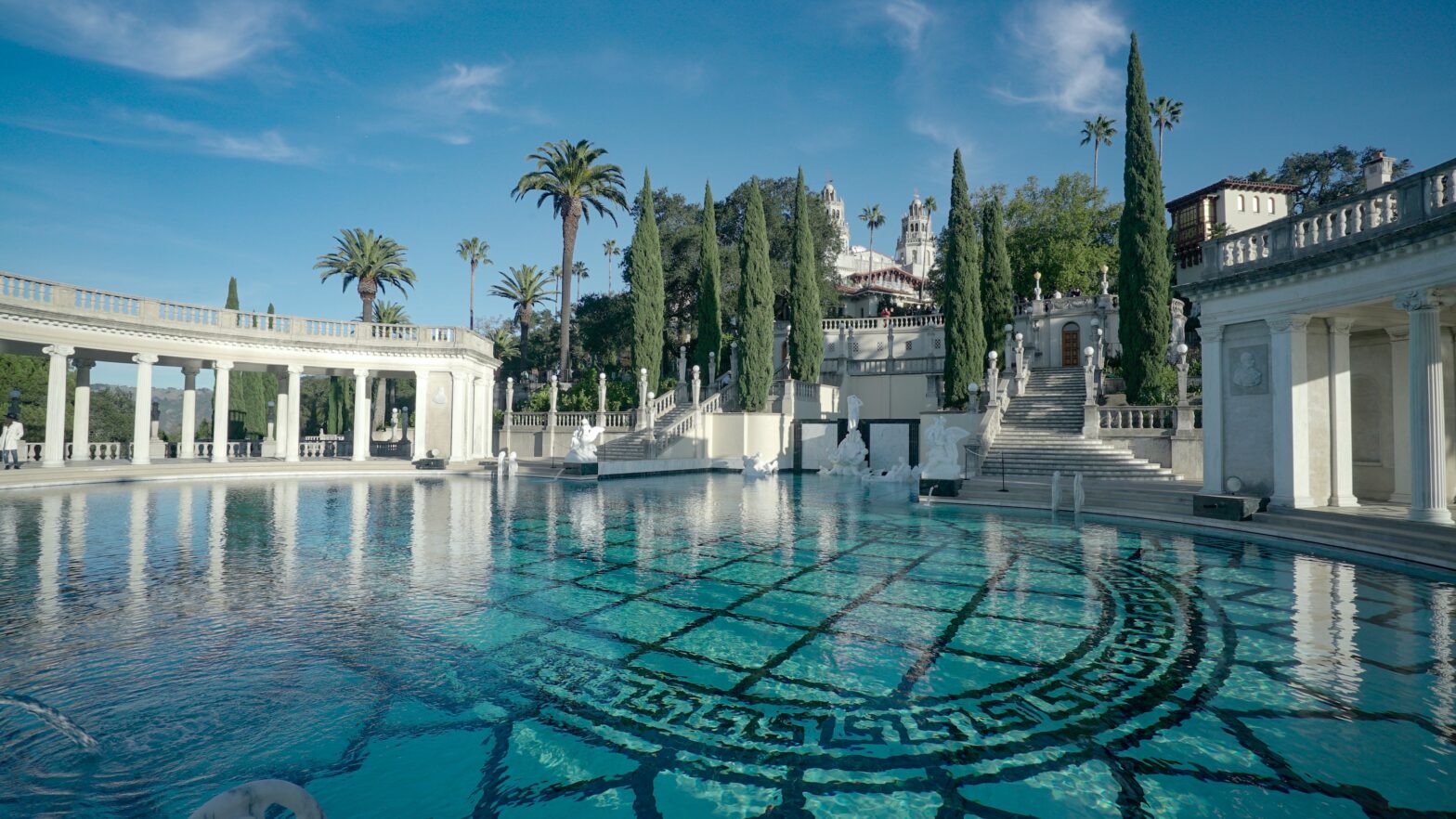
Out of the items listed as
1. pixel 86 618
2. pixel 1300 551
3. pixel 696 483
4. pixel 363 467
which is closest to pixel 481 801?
pixel 86 618

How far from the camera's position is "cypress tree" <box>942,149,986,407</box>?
32781mm

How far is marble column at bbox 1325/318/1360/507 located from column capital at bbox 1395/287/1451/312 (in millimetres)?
2344

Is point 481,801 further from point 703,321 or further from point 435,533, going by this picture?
point 703,321

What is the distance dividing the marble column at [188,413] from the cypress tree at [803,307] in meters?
27.4

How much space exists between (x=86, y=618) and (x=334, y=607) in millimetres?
2173

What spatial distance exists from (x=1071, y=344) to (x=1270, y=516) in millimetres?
30068

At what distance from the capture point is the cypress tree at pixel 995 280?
117 ft

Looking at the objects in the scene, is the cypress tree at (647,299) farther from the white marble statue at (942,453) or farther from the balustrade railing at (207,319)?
the white marble statue at (942,453)

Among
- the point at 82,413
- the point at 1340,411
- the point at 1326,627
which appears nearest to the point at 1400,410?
the point at 1340,411

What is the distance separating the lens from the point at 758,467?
29.5 m

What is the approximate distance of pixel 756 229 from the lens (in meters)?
37.2

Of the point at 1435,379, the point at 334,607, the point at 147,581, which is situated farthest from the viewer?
the point at 1435,379

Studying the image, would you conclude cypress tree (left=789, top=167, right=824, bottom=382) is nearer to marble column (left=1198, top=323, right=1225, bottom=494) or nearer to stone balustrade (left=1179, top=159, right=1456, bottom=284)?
stone balustrade (left=1179, top=159, right=1456, bottom=284)

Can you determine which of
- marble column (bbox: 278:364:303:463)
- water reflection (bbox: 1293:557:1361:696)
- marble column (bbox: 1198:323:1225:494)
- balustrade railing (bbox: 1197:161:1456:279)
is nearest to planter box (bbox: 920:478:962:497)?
marble column (bbox: 1198:323:1225:494)
